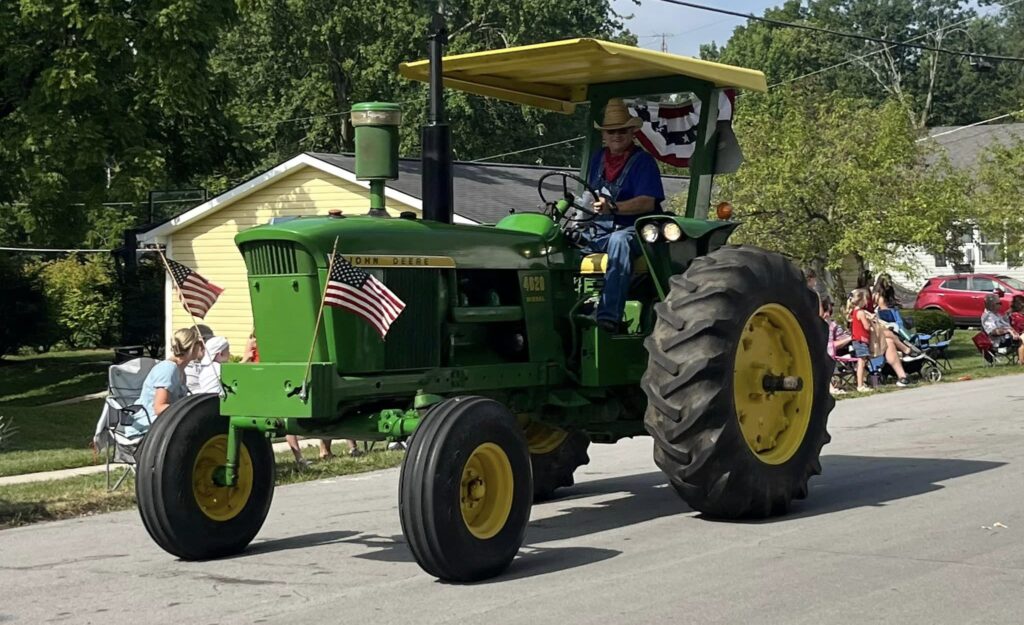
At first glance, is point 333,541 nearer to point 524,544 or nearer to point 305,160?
point 524,544

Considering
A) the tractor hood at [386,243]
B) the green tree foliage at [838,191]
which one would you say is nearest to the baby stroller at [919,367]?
the green tree foliage at [838,191]

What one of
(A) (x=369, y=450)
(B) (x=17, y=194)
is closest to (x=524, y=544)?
(A) (x=369, y=450)

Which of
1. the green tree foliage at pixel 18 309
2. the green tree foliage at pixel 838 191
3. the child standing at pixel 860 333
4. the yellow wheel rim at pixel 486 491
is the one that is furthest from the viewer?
the green tree foliage at pixel 18 309

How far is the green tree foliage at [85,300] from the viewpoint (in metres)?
39.0

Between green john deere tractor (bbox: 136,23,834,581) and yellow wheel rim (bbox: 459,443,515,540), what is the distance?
0.04 feet

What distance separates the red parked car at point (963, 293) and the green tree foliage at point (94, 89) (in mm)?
20988

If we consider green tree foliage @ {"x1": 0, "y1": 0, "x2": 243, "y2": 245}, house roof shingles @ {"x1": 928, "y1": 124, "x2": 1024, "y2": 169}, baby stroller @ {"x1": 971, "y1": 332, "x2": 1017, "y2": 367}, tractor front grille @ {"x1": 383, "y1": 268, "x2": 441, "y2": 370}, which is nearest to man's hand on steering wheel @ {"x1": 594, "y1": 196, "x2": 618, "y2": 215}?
tractor front grille @ {"x1": 383, "y1": 268, "x2": 441, "y2": 370}

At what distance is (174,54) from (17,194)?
175 inches

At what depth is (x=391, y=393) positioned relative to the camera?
8.14 meters

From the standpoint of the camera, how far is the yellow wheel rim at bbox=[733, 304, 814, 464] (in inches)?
363

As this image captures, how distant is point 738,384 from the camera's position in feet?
30.1

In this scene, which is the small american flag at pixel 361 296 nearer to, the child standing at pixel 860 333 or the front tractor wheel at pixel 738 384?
the front tractor wheel at pixel 738 384

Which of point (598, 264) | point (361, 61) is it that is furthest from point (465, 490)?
point (361, 61)

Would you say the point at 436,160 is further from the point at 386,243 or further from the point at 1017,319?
the point at 1017,319
